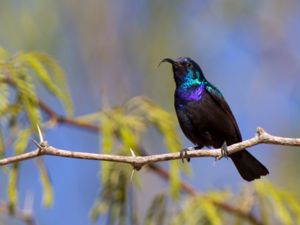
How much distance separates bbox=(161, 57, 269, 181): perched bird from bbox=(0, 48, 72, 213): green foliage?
884 mm

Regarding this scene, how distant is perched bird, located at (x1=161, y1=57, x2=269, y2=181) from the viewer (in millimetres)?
3889

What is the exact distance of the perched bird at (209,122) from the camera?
389 cm

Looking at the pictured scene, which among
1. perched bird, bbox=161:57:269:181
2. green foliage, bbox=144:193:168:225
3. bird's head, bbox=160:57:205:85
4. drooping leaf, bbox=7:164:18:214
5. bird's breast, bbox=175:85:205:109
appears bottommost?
drooping leaf, bbox=7:164:18:214

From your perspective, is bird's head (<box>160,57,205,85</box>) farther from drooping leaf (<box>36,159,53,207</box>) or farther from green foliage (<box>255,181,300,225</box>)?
drooping leaf (<box>36,159,53,207</box>)

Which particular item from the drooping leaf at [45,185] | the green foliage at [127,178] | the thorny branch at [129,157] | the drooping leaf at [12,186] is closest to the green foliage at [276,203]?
the green foliage at [127,178]

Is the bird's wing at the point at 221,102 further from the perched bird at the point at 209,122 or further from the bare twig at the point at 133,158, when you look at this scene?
the bare twig at the point at 133,158

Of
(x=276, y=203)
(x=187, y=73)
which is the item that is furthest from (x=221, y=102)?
(x=276, y=203)

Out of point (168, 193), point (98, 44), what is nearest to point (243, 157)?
point (168, 193)

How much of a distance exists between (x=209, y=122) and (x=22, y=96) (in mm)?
1331

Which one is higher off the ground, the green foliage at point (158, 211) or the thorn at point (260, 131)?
the green foliage at point (158, 211)

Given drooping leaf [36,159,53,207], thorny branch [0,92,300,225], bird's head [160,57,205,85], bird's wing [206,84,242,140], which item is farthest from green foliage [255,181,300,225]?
drooping leaf [36,159,53,207]

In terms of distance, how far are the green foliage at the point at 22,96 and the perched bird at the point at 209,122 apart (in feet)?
2.90

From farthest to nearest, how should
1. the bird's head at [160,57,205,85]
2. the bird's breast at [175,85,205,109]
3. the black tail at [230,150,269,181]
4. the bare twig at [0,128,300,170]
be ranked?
the bird's head at [160,57,205,85], the bird's breast at [175,85,205,109], the black tail at [230,150,269,181], the bare twig at [0,128,300,170]

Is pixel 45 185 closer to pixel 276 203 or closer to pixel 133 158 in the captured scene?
pixel 133 158
